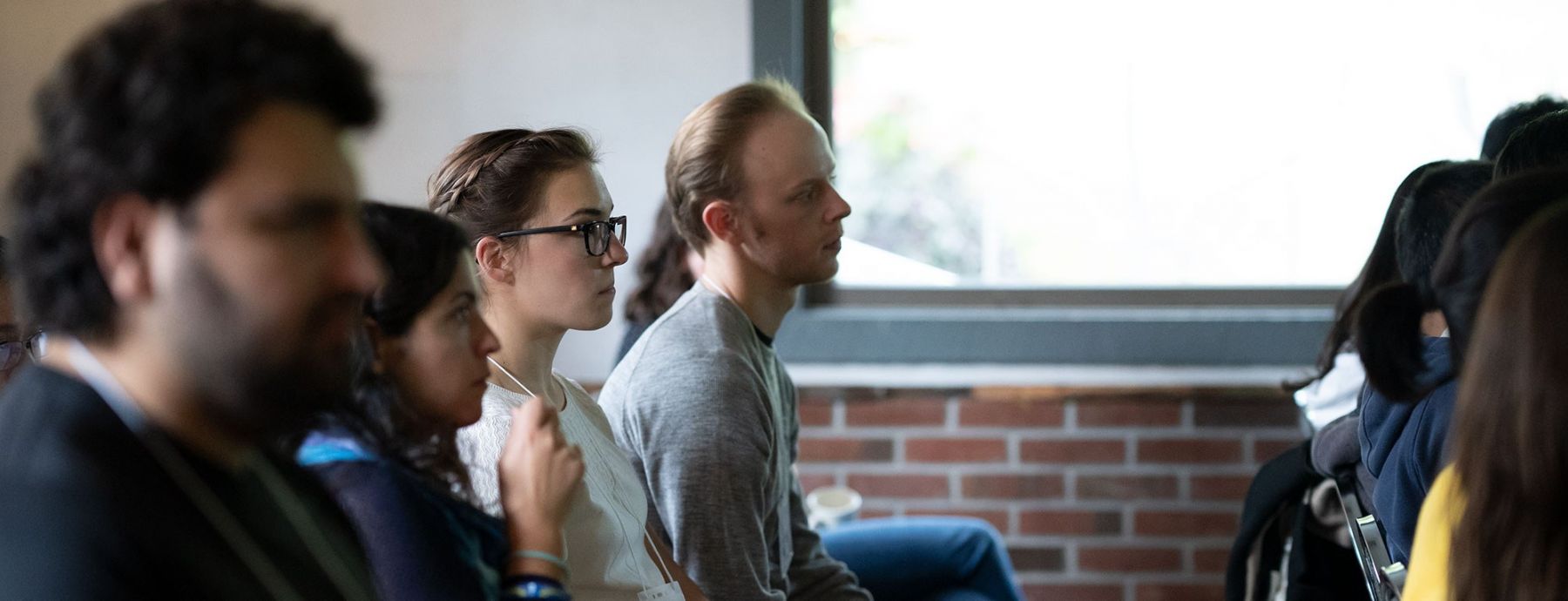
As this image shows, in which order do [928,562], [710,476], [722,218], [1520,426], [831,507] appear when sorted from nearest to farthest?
[1520,426], [710,476], [722,218], [928,562], [831,507]

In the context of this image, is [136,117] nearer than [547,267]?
Yes

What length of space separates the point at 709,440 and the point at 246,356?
3.09 ft

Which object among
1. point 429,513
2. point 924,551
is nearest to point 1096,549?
point 924,551

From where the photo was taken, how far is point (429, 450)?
3.52ft

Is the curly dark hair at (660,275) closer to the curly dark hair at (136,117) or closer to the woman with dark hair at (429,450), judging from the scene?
the woman with dark hair at (429,450)

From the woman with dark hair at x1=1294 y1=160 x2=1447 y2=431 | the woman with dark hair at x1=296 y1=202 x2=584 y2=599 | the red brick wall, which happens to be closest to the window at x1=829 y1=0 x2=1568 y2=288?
the red brick wall

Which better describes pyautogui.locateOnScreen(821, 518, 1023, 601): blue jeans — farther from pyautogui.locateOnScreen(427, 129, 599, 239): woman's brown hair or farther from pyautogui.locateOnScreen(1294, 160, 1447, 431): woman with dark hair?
pyautogui.locateOnScreen(427, 129, 599, 239): woman's brown hair

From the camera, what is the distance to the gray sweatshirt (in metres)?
1.63

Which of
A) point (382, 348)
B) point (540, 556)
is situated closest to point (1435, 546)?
point (540, 556)

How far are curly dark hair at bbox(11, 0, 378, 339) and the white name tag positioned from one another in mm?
794

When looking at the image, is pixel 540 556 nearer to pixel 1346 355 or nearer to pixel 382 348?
pixel 382 348

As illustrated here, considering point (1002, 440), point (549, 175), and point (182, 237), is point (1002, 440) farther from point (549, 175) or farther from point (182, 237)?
point (182, 237)

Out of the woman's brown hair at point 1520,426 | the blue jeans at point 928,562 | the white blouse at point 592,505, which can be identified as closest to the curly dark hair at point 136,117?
the white blouse at point 592,505

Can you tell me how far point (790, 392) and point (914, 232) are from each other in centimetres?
98
